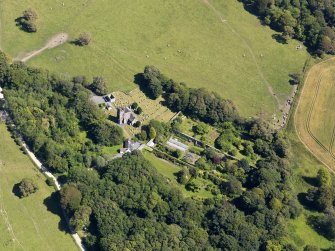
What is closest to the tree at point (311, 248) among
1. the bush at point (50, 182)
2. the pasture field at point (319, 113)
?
the pasture field at point (319, 113)

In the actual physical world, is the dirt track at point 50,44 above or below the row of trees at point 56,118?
above

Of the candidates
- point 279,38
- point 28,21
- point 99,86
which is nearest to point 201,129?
point 99,86

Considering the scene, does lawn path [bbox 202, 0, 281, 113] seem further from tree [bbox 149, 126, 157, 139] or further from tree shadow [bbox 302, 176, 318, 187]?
tree [bbox 149, 126, 157, 139]

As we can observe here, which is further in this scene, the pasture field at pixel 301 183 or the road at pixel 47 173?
the pasture field at pixel 301 183

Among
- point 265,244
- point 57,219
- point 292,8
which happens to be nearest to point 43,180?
point 57,219

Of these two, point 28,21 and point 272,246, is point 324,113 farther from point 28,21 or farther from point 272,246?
point 28,21

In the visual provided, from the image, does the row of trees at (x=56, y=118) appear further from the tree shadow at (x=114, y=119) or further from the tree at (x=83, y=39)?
the tree at (x=83, y=39)

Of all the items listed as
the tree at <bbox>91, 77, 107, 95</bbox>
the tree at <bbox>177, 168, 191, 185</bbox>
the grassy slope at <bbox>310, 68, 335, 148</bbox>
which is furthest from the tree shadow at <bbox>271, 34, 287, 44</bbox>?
the tree at <bbox>177, 168, 191, 185</bbox>
